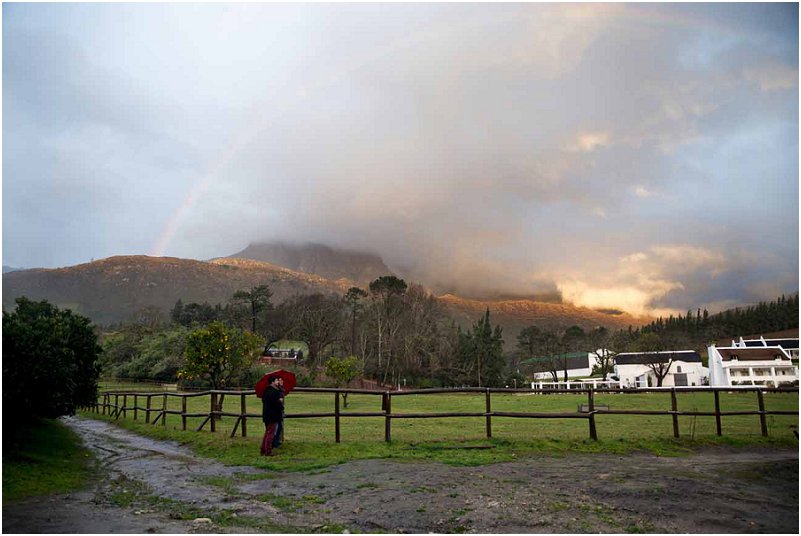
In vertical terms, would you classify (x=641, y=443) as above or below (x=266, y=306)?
below

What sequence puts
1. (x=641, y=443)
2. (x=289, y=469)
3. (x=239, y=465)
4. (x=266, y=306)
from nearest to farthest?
(x=289, y=469), (x=239, y=465), (x=641, y=443), (x=266, y=306)

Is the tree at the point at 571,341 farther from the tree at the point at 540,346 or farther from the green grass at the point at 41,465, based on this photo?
the green grass at the point at 41,465

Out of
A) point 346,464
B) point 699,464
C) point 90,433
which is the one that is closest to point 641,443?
point 699,464

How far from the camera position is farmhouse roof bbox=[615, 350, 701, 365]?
82.5 m

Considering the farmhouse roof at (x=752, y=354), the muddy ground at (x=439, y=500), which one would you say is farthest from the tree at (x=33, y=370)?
the farmhouse roof at (x=752, y=354)

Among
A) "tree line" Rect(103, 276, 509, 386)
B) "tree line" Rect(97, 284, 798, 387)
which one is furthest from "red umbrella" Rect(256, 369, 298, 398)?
"tree line" Rect(103, 276, 509, 386)

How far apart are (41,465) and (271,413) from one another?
173 inches

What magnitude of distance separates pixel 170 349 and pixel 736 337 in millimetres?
128491

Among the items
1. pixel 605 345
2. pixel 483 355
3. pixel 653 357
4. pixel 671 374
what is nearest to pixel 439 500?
pixel 483 355

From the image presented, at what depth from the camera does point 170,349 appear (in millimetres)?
64750

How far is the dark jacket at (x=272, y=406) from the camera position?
11948 mm

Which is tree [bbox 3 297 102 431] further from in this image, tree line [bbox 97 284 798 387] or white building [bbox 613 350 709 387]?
white building [bbox 613 350 709 387]

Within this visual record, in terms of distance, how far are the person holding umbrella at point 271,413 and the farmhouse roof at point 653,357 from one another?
80.1 m

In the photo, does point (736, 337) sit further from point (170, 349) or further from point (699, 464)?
point (699, 464)
